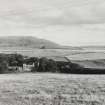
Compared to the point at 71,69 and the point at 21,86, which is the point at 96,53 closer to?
the point at 71,69

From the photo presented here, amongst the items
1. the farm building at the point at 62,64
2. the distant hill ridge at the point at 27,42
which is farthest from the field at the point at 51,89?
the distant hill ridge at the point at 27,42

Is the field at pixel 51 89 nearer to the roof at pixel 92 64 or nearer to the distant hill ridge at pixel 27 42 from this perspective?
the roof at pixel 92 64

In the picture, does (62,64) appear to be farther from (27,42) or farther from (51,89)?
(27,42)

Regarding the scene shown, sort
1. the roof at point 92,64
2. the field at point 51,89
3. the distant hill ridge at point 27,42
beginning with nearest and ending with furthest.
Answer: the field at point 51,89
the roof at point 92,64
the distant hill ridge at point 27,42

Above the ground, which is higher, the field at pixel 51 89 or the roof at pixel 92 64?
the roof at pixel 92 64

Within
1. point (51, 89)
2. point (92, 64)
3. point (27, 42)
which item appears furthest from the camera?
point (27, 42)

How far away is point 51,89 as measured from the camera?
7.03 metres

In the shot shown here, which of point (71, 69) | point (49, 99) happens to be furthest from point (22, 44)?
point (49, 99)

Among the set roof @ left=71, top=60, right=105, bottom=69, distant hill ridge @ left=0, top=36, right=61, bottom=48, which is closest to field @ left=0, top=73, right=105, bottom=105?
roof @ left=71, top=60, right=105, bottom=69

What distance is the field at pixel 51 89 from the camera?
6008 mm

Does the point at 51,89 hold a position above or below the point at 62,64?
below

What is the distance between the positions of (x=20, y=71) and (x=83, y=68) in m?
2.32

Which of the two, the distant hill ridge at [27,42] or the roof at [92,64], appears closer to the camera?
the roof at [92,64]

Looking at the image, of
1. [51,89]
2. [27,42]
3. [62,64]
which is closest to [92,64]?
[62,64]
